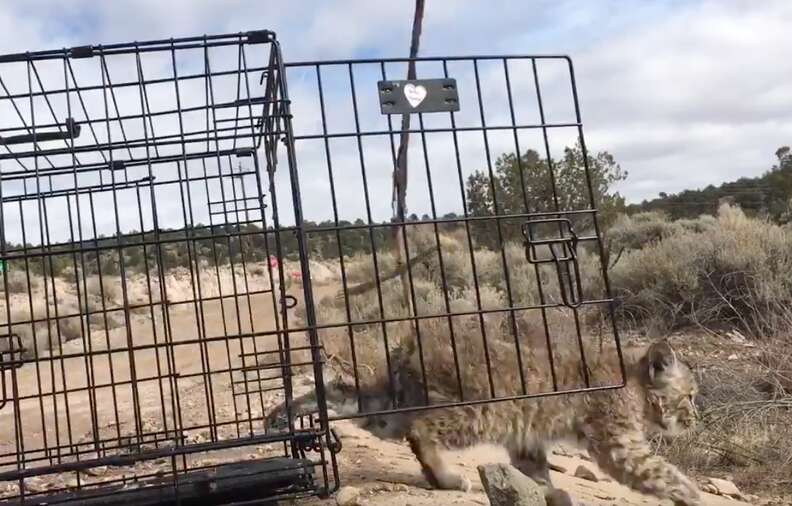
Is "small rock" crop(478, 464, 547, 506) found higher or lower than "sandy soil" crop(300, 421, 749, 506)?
higher

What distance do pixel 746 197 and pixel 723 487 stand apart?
118 feet

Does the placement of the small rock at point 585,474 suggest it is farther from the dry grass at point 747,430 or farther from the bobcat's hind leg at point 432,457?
the bobcat's hind leg at point 432,457

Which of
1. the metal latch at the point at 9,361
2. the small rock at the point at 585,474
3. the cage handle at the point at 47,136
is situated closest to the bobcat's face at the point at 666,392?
the small rock at the point at 585,474

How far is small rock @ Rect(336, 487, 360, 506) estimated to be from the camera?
4505mm

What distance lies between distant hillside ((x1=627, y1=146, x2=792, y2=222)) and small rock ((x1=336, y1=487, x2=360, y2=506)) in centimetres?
2941

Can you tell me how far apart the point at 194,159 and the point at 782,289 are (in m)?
9.70

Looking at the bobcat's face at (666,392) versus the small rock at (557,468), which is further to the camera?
the small rock at (557,468)

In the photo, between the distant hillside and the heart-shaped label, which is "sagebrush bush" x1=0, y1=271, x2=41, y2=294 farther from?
the heart-shaped label

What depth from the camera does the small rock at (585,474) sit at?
7068 millimetres

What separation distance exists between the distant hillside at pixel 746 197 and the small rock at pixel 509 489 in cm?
2952

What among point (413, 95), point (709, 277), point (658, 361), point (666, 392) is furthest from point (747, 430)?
point (709, 277)

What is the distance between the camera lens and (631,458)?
5.68 m

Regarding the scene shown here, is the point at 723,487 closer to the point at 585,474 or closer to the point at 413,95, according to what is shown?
the point at 585,474

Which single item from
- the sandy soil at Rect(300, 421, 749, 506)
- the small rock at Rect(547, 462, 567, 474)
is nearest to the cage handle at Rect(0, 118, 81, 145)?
the sandy soil at Rect(300, 421, 749, 506)
